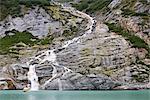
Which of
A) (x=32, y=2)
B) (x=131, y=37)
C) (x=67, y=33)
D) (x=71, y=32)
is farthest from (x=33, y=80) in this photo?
(x=32, y=2)

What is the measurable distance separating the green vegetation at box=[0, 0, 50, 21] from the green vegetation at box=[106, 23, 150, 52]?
91.3ft

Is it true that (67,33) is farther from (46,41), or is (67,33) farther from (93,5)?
(93,5)

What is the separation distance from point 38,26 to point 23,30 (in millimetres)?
4146

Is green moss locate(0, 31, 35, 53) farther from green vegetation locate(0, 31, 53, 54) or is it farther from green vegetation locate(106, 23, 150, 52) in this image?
green vegetation locate(106, 23, 150, 52)

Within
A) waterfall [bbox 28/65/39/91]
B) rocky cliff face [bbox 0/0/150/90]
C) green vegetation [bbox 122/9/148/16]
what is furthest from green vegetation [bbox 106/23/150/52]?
waterfall [bbox 28/65/39/91]

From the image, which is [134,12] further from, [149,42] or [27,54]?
[27,54]

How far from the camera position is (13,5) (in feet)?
460

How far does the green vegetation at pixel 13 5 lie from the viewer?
444 ft

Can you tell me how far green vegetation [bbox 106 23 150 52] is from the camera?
107m

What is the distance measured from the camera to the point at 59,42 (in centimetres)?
11369

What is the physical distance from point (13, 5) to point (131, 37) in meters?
42.5

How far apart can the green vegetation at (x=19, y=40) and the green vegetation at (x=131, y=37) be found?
51.5 feet

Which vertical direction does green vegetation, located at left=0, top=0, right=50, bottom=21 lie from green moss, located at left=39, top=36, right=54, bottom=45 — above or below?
above

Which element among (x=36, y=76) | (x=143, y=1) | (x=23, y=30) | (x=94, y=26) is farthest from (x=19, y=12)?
(x=36, y=76)
